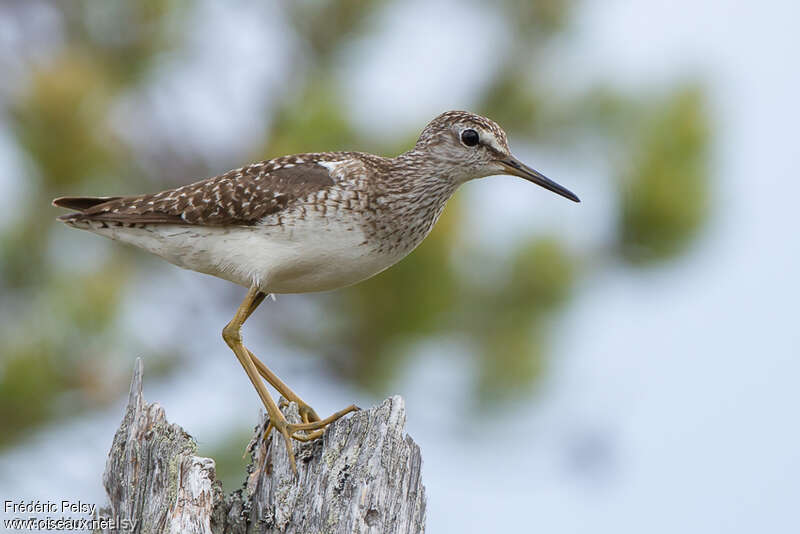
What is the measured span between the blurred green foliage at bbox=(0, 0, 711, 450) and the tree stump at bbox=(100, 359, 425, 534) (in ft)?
11.5

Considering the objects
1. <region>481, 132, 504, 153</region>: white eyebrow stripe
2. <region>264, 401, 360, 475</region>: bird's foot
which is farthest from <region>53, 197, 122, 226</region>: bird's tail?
<region>481, 132, 504, 153</region>: white eyebrow stripe

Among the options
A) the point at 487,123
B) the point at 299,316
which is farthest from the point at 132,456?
the point at 299,316

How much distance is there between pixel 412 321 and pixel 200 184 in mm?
3427

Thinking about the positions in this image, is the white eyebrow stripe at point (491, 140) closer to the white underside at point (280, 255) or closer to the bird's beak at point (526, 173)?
the bird's beak at point (526, 173)

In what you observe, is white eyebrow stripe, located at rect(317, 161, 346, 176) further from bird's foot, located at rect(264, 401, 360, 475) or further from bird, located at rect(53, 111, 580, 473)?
bird's foot, located at rect(264, 401, 360, 475)

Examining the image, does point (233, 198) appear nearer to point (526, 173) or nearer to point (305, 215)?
point (305, 215)

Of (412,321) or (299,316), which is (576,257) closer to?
(412,321)

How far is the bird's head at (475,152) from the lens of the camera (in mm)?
6344

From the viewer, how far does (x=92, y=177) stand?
9305mm

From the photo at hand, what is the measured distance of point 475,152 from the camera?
20.9 ft

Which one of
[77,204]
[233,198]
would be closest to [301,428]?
[233,198]

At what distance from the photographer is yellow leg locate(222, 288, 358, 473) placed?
545 cm

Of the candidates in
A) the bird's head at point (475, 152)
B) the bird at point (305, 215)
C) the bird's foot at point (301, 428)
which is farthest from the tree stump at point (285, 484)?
the bird's head at point (475, 152)

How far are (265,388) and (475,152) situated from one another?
1.84 metres
